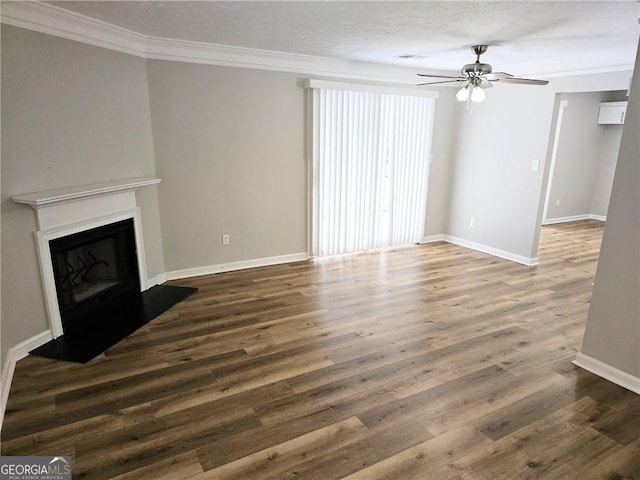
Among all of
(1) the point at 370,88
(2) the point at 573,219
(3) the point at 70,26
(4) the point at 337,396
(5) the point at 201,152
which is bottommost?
(4) the point at 337,396

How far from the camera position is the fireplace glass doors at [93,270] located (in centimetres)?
331

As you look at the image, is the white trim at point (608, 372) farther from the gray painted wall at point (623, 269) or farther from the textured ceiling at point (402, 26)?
the textured ceiling at point (402, 26)

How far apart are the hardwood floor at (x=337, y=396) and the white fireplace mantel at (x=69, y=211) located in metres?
0.60

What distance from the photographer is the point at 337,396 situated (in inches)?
100

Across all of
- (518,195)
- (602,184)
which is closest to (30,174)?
(518,195)

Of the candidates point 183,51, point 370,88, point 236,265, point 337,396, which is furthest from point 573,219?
point 183,51

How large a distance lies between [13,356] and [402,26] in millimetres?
3876

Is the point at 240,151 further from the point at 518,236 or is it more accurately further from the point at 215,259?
the point at 518,236

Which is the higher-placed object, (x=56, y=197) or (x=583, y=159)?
(x=583, y=159)

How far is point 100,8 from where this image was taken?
9.50 feet

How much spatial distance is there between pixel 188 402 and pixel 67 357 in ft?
3.80

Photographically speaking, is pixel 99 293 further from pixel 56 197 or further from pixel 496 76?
pixel 496 76

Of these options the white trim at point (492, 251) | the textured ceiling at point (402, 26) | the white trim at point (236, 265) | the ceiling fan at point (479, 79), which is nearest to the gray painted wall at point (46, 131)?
the textured ceiling at point (402, 26)

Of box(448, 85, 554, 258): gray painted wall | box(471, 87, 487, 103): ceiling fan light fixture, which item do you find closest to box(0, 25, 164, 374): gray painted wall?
box(471, 87, 487, 103): ceiling fan light fixture
